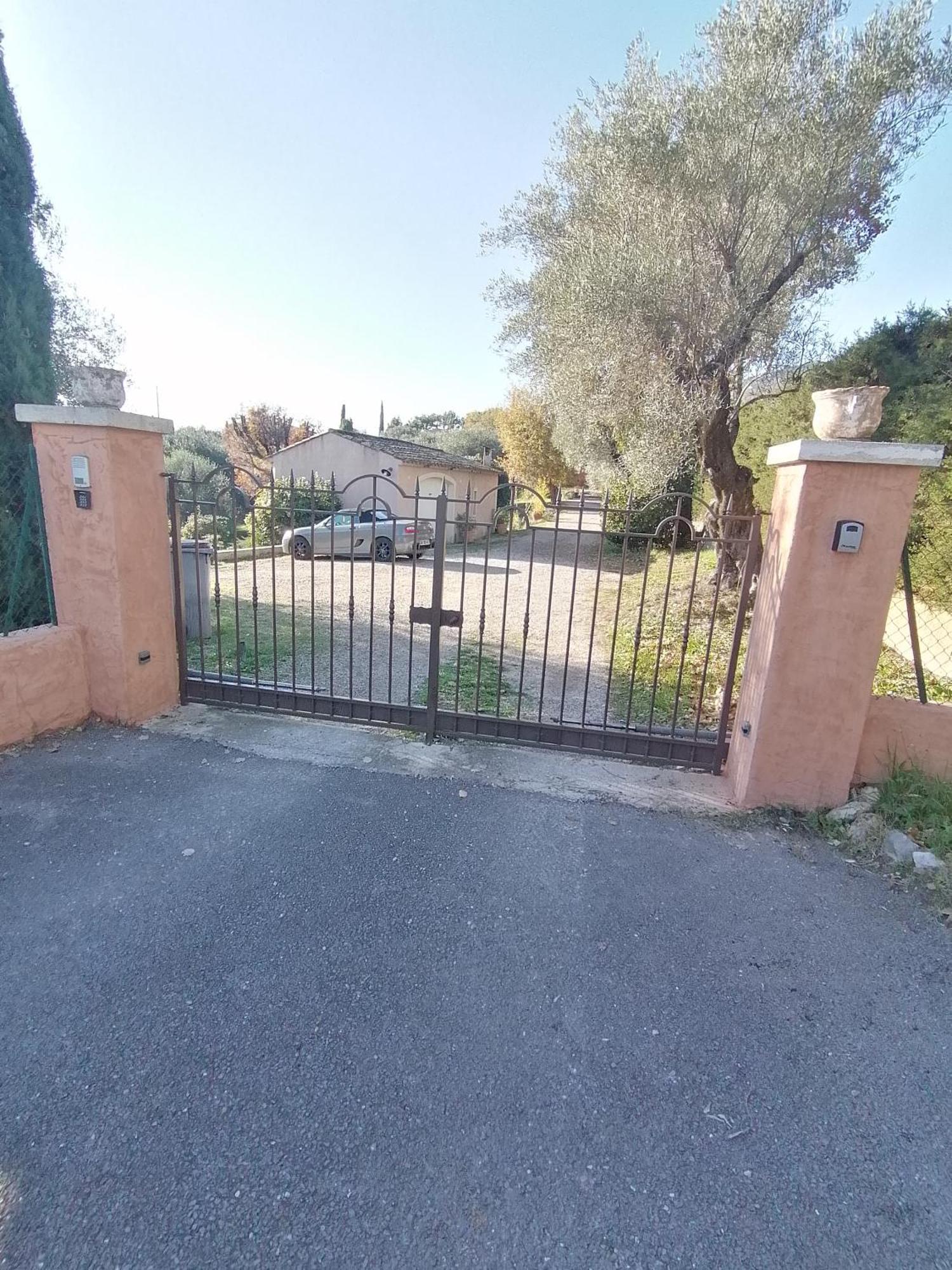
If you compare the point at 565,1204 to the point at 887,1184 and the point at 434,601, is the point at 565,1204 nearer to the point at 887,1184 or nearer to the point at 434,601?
the point at 887,1184

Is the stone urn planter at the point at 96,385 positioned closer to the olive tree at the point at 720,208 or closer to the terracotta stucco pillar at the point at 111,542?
the terracotta stucco pillar at the point at 111,542

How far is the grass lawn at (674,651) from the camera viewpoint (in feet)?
14.7

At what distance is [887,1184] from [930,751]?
94.5 inches

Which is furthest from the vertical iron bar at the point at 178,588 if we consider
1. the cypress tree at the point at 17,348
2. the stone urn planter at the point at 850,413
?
the stone urn planter at the point at 850,413

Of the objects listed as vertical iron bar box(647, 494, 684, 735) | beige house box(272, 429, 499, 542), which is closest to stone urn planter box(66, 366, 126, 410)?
vertical iron bar box(647, 494, 684, 735)

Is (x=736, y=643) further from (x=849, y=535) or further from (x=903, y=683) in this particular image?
(x=903, y=683)

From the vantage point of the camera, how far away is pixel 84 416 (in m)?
3.64

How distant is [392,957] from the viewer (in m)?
2.28

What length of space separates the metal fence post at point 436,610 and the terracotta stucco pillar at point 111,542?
1981mm

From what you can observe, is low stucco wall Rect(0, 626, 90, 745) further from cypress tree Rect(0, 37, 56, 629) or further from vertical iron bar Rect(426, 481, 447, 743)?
vertical iron bar Rect(426, 481, 447, 743)

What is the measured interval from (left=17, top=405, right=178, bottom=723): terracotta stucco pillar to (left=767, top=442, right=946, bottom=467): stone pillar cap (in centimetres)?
395

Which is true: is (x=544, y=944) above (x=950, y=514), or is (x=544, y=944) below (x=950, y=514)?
below

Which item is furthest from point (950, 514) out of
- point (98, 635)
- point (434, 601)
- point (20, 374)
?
point (20, 374)

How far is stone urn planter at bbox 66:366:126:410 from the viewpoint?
3607 mm
